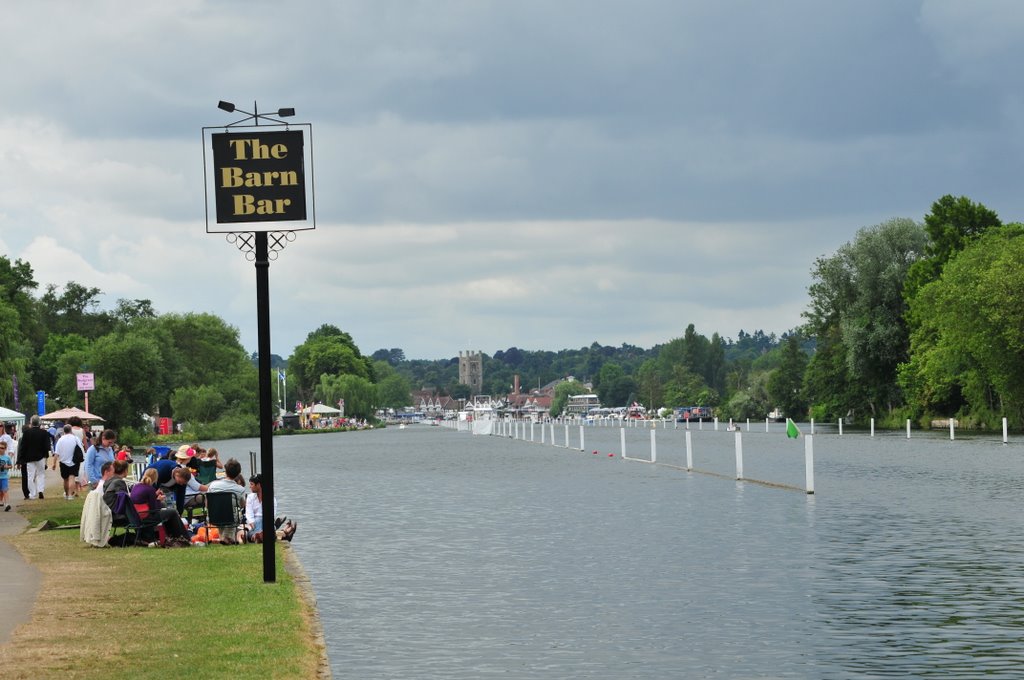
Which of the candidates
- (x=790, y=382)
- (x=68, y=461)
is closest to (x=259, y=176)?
(x=68, y=461)

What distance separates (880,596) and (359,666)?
675 centimetres

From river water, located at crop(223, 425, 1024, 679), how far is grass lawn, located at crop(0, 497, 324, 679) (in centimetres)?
57

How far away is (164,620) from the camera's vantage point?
1416cm

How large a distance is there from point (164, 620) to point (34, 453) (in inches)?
829

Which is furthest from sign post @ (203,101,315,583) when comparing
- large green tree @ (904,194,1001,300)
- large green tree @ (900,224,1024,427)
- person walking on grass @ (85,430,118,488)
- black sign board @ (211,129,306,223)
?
large green tree @ (904,194,1001,300)

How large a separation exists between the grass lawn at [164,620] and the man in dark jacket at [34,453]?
12.7m

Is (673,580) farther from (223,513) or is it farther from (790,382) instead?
(790,382)

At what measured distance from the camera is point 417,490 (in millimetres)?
41250

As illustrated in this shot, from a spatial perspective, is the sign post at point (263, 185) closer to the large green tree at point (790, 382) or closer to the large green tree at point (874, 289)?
the large green tree at point (874, 289)

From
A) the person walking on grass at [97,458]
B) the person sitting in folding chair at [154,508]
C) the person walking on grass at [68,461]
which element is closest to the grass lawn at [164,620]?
the person sitting in folding chair at [154,508]

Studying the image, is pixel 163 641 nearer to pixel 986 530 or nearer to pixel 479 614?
pixel 479 614

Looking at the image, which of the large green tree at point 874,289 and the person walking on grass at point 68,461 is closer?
the person walking on grass at point 68,461

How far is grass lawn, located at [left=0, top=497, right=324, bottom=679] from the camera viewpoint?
456 inches

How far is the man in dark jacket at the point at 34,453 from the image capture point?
1308 inches
